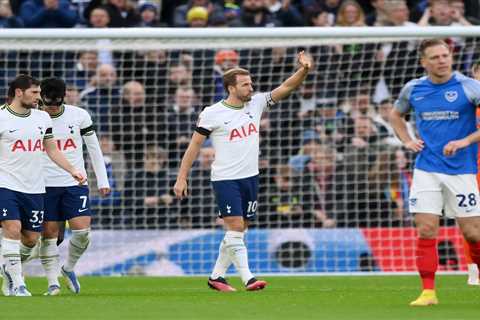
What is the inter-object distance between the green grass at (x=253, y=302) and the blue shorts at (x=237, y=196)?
842 mm

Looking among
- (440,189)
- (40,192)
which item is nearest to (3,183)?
(40,192)

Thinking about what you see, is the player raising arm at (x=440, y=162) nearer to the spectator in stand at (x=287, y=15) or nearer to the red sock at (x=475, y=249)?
the red sock at (x=475, y=249)

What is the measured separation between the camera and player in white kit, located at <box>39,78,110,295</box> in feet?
42.8

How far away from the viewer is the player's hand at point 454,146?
33.2 ft

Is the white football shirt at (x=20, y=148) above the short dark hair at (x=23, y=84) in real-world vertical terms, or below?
below

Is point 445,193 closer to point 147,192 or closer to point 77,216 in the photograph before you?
point 77,216

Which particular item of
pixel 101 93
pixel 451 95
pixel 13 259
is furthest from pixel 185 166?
pixel 101 93

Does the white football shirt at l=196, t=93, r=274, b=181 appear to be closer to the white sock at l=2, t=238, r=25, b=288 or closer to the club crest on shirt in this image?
the white sock at l=2, t=238, r=25, b=288

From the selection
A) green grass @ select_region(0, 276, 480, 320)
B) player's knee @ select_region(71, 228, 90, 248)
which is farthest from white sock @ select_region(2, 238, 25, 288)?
player's knee @ select_region(71, 228, 90, 248)

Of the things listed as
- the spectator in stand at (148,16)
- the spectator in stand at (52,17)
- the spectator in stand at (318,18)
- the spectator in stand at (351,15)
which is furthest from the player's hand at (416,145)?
the spectator in stand at (52,17)

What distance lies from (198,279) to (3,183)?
4437 millimetres

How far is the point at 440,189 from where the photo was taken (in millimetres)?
10500

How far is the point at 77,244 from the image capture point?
43.2 feet

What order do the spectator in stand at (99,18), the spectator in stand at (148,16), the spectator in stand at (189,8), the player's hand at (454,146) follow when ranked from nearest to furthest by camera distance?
the player's hand at (454,146) < the spectator in stand at (99,18) < the spectator in stand at (148,16) < the spectator in stand at (189,8)
